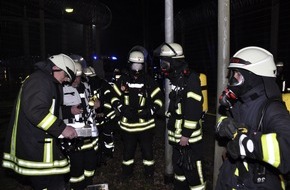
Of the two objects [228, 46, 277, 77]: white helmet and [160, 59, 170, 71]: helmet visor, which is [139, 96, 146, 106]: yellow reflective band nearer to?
[160, 59, 170, 71]: helmet visor

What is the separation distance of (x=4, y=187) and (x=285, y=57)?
1193 cm

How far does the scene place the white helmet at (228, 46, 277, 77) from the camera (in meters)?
2.39

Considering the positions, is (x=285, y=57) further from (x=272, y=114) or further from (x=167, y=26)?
(x=272, y=114)

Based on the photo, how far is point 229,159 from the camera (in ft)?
8.91

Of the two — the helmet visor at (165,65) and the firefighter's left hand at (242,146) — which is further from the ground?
the helmet visor at (165,65)

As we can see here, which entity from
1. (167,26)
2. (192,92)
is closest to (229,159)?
(192,92)

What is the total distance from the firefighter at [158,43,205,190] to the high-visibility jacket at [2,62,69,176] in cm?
171

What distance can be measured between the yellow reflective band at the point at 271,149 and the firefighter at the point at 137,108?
3.16 metres

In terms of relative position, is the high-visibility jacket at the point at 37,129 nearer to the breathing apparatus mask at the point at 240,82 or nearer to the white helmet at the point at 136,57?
the breathing apparatus mask at the point at 240,82

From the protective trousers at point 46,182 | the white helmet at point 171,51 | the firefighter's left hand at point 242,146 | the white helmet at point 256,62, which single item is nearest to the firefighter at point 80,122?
the protective trousers at point 46,182

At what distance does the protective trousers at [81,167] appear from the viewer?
4391 mm

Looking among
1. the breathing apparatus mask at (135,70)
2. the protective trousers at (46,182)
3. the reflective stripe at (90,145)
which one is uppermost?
the breathing apparatus mask at (135,70)

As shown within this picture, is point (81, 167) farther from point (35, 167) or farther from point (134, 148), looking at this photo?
point (35, 167)

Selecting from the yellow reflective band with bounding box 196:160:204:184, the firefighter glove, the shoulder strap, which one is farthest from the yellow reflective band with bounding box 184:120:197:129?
the shoulder strap
